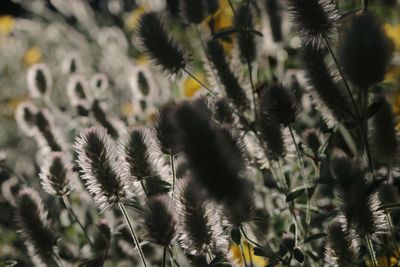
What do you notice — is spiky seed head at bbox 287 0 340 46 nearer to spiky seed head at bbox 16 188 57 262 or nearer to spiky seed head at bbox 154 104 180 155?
spiky seed head at bbox 154 104 180 155

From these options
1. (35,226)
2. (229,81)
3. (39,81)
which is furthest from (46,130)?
(229,81)

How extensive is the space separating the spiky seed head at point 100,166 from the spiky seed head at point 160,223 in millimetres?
231

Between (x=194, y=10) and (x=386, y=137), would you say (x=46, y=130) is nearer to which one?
(x=194, y=10)

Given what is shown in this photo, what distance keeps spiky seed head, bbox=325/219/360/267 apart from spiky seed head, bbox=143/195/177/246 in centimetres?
41

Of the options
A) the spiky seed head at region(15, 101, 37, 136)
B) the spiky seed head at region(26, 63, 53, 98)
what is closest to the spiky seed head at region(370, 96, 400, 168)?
the spiky seed head at region(15, 101, 37, 136)

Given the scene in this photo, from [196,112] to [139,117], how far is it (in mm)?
1548

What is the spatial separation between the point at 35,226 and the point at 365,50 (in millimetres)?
952

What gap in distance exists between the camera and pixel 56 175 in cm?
146

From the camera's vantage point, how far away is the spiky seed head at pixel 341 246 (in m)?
1.22

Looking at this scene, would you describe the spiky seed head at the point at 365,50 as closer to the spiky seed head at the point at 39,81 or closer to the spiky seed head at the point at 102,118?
the spiky seed head at the point at 102,118

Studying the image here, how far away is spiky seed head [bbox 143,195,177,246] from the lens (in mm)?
1014

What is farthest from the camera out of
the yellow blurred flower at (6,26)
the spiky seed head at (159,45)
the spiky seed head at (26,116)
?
the yellow blurred flower at (6,26)

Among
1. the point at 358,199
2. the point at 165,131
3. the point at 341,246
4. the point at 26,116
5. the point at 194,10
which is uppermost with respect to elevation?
the point at 194,10

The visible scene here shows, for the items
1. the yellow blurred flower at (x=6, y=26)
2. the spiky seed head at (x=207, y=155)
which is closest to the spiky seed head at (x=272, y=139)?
the spiky seed head at (x=207, y=155)
